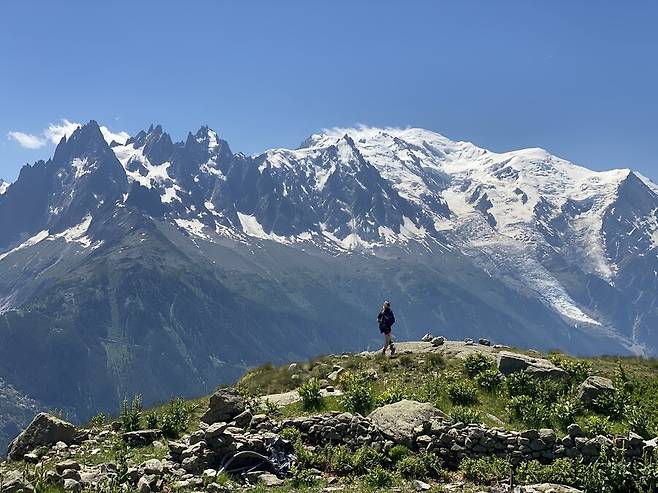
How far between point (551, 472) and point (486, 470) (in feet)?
7.36

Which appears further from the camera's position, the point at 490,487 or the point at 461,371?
the point at 461,371

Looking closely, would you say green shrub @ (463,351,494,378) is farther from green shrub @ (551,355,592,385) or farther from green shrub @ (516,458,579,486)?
green shrub @ (516,458,579,486)

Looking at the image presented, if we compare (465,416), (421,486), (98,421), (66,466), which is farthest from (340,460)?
(98,421)

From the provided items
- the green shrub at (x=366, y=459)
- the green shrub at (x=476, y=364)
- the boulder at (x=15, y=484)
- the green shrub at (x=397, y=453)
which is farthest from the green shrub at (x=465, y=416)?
the boulder at (x=15, y=484)

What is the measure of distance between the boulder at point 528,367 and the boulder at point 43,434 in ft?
75.5

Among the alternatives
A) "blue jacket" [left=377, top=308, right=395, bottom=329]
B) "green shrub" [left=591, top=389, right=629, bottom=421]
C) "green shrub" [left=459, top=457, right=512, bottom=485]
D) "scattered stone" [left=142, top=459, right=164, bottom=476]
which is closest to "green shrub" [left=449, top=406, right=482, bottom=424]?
"green shrub" [left=459, top=457, right=512, bottom=485]

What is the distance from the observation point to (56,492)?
17.0 m

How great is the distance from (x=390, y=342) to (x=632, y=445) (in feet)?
71.6

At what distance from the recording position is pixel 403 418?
961 inches

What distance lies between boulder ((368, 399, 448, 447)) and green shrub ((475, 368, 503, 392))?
742 cm

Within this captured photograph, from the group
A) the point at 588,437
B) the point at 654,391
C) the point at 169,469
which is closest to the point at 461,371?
the point at 654,391

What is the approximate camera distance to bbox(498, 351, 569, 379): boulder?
106 ft

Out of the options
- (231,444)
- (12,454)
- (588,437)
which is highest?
(588,437)

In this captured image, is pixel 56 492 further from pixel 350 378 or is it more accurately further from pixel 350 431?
pixel 350 378
